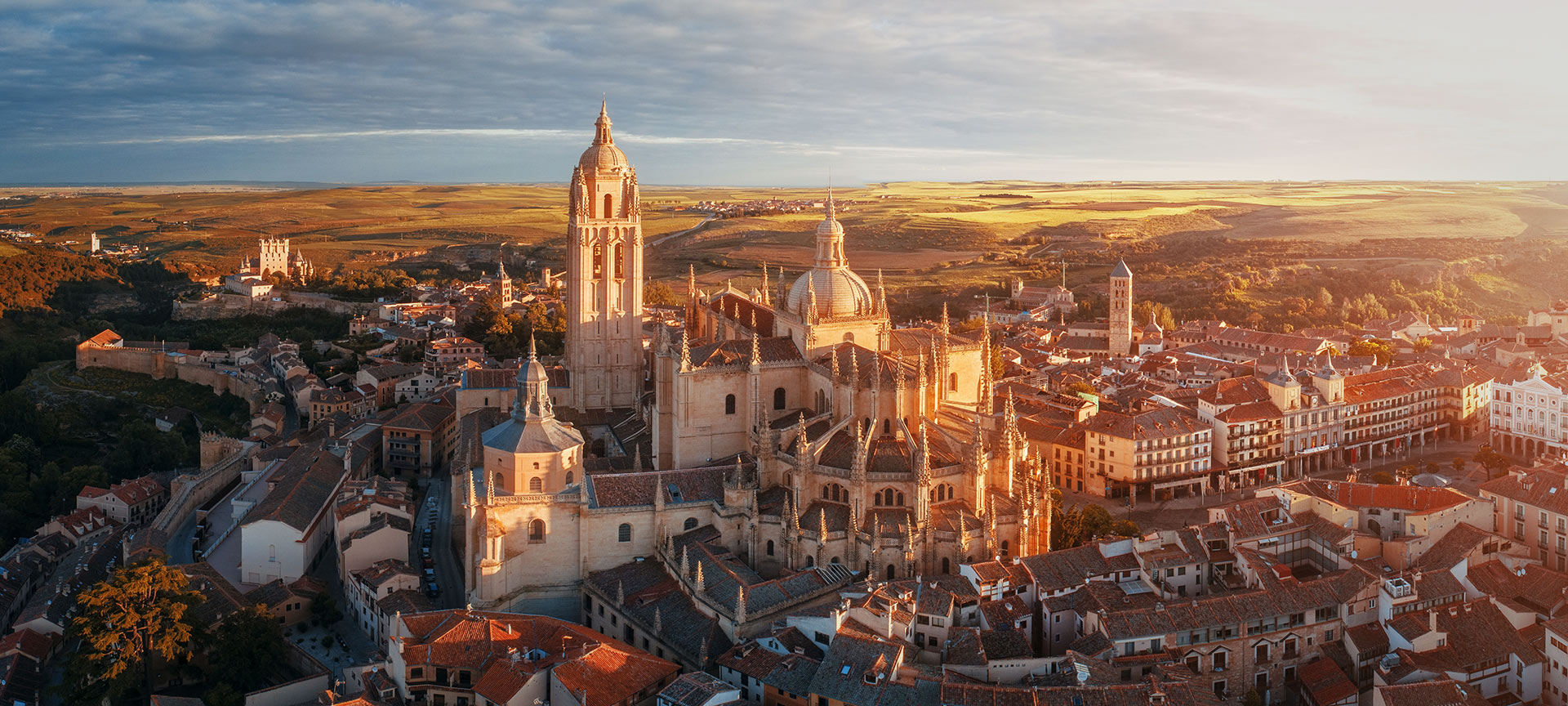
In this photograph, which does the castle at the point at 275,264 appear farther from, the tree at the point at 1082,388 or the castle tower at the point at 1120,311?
the tree at the point at 1082,388

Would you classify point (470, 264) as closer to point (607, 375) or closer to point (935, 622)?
point (607, 375)

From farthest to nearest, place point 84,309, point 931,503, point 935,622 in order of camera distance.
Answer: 1. point 84,309
2. point 931,503
3. point 935,622

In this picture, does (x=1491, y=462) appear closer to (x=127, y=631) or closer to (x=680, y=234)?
(x=127, y=631)

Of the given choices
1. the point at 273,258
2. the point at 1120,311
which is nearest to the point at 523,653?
the point at 1120,311

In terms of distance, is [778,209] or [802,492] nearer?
[802,492]

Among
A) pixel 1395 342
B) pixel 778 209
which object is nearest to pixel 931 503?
pixel 1395 342

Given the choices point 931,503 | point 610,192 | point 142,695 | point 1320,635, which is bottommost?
point 142,695
